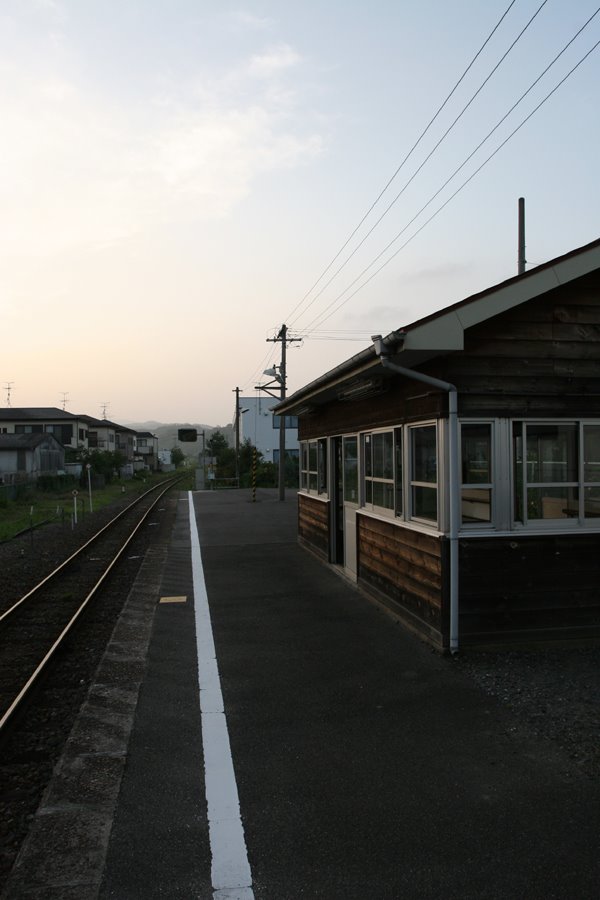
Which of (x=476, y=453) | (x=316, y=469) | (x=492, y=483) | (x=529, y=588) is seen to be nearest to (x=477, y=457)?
(x=476, y=453)

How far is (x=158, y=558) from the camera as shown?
47.0 feet

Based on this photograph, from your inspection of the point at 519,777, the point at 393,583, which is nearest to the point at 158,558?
the point at 393,583

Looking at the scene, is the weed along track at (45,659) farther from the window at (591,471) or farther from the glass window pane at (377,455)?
the window at (591,471)

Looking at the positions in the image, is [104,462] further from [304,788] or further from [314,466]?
[304,788]

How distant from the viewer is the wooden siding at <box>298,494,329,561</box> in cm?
1248

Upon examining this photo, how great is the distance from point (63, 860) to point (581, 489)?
215 inches

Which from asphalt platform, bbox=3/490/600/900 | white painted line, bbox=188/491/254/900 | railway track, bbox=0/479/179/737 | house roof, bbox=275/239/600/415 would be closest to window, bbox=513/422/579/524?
house roof, bbox=275/239/600/415

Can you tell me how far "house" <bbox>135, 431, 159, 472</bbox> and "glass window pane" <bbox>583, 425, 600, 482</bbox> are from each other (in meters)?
95.6

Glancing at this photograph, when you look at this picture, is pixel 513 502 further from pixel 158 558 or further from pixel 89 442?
pixel 89 442

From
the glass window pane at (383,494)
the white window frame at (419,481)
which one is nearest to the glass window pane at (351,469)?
the glass window pane at (383,494)

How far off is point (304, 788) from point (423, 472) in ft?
12.9

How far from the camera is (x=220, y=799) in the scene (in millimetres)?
3959

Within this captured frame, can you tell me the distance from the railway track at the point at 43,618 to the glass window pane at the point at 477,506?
4293mm

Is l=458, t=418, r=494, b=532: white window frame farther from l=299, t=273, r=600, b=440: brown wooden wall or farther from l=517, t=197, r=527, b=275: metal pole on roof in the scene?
l=517, t=197, r=527, b=275: metal pole on roof
